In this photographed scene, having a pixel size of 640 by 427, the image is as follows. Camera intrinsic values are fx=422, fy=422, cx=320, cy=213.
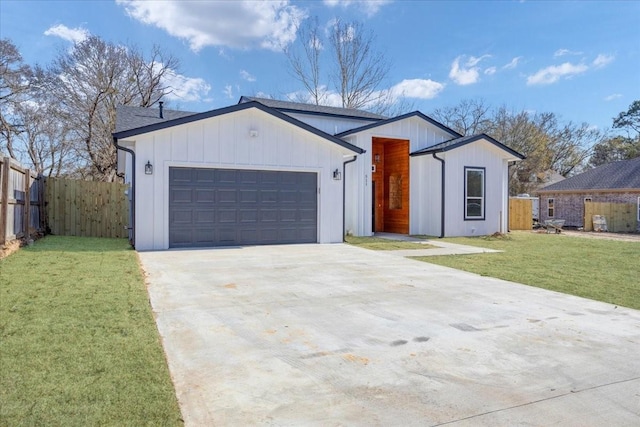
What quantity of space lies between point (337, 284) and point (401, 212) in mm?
9922

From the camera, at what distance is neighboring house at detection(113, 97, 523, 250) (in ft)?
33.3

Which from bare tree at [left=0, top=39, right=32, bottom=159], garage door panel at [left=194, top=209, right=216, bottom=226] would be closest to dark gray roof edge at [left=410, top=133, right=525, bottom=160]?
garage door panel at [left=194, top=209, right=216, bottom=226]

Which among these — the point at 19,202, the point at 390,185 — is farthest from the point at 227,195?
the point at 390,185

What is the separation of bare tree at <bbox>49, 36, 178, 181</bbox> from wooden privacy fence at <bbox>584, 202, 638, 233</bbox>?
84.6 ft

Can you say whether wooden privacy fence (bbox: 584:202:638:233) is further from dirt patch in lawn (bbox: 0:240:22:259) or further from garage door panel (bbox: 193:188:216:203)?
dirt patch in lawn (bbox: 0:240:22:259)

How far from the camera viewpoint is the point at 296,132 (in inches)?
460

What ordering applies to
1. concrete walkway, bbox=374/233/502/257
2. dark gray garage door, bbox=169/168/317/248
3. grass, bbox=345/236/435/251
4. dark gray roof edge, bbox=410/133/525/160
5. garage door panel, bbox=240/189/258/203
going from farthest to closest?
dark gray roof edge, bbox=410/133/525/160, grass, bbox=345/236/435/251, garage door panel, bbox=240/189/258/203, dark gray garage door, bbox=169/168/317/248, concrete walkway, bbox=374/233/502/257

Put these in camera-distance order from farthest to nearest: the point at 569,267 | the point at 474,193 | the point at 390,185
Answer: the point at 390,185, the point at 474,193, the point at 569,267

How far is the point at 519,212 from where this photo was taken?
20.7 meters

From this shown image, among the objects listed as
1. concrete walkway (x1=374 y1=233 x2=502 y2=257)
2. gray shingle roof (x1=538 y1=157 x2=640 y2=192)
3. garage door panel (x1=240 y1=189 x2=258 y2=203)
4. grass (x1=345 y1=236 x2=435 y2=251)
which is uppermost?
gray shingle roof (x1=538 y1=157 x2=640 y2=192)

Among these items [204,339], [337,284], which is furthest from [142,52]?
[204,339]

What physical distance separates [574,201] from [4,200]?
1108 inches

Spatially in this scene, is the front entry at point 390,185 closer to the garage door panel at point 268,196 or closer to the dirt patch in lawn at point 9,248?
the garage door panel at point 268,196

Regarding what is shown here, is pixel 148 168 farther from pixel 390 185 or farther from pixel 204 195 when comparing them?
pixel 390 185
